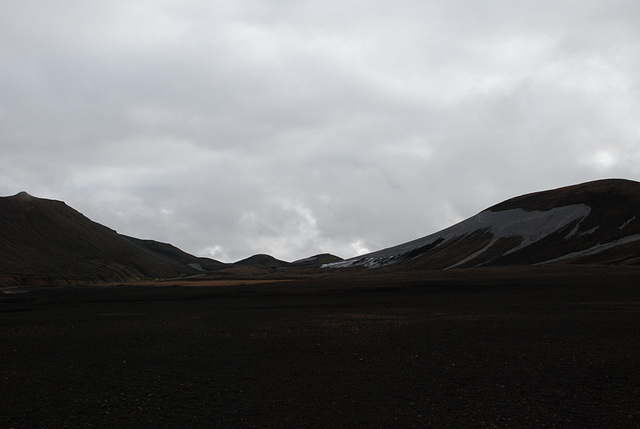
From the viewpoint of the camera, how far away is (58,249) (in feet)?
323

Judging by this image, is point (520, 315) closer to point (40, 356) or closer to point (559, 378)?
point (559, 378)

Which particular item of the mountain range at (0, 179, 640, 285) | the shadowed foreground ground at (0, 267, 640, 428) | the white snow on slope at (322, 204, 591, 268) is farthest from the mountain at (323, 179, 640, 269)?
the shadowed foreground ground at (0, 267, 640, 428)

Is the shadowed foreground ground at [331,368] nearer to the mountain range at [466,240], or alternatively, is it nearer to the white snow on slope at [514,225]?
the mountain range at [466,240]

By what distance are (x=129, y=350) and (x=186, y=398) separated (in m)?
6.10

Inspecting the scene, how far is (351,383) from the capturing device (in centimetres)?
1069

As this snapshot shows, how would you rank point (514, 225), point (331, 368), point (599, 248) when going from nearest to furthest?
point (331, 368) → point (599, 248) → point (514, 225)

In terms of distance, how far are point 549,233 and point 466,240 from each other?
17376mm

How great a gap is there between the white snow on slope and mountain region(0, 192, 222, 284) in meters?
53.5

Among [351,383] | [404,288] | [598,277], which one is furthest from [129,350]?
[598,277]

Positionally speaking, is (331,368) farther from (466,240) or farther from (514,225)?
(466,240)

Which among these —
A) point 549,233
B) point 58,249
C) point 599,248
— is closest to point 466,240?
point 549,233

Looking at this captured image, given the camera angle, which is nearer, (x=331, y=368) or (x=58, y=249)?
(x=331, y=368)

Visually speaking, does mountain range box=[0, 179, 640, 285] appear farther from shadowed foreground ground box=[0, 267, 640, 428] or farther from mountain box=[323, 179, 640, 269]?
shadowed foreground ground box=[0, 267, 640, 428]

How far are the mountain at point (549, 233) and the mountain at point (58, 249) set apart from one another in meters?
54.6
